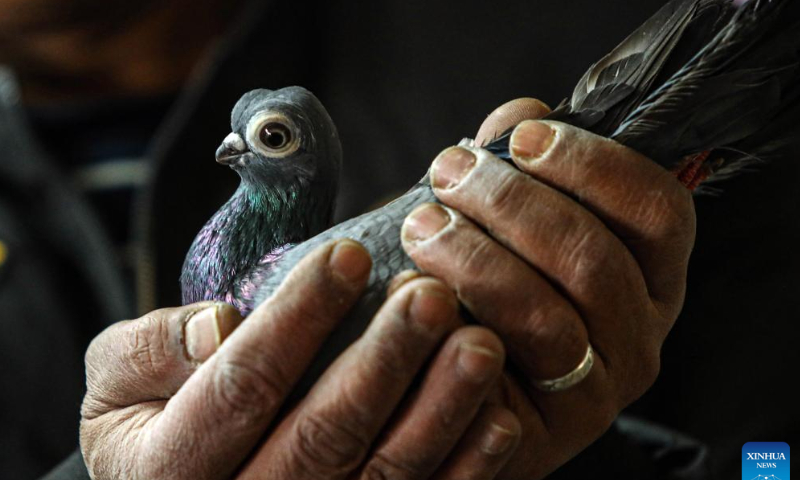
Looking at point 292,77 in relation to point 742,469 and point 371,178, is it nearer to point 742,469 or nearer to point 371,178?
point 371,178

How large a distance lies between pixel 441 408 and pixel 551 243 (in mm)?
109

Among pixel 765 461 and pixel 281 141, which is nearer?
pixel 281 141

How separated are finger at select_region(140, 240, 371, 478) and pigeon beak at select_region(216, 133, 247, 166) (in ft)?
0.28

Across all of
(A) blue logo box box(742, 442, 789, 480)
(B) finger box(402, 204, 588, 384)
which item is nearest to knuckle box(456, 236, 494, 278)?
(B) finger box(402, 204, 588, 384)

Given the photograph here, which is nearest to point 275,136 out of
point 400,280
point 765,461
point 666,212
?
point 400,280

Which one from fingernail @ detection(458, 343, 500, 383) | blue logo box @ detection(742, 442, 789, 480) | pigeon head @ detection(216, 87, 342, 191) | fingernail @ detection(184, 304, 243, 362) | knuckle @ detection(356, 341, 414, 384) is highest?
pigeon head @ detection(216, 87, 342, 191)

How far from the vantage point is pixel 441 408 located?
1.29ft

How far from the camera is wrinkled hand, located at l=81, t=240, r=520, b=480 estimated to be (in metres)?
0.38

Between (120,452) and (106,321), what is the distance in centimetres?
51

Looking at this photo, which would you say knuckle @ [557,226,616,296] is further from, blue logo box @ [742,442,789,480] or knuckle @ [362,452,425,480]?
blue logo box @ [742,442,789,480]

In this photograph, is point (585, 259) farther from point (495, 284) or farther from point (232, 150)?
point (232, 150)

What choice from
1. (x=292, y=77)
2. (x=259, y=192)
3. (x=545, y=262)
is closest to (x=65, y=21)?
(x=292, y=77)

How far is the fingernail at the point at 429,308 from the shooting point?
0.37 meters

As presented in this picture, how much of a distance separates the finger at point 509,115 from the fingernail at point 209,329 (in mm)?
194
